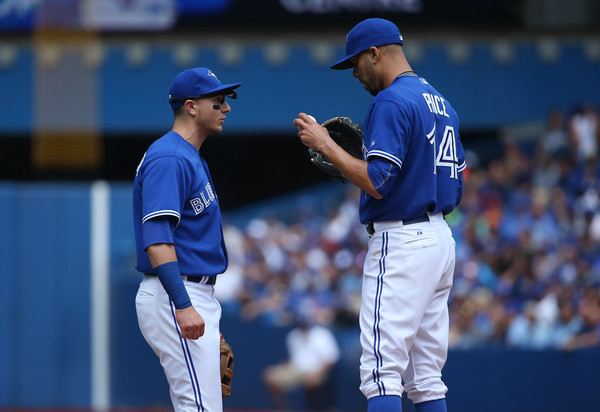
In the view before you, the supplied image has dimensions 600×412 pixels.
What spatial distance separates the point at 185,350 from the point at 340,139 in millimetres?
1342

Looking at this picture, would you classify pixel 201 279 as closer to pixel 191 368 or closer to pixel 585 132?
pixel 191 368

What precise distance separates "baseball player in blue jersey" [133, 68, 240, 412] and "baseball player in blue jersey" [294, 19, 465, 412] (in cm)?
52

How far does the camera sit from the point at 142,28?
1407 cm

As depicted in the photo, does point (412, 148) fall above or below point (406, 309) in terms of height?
above

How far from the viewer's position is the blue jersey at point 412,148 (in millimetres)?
3850

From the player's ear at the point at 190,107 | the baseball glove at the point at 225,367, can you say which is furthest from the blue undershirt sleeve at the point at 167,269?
the player's ear at the point at 190,107

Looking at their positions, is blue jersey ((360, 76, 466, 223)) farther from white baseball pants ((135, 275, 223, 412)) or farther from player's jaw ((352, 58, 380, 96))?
white baseball pants ((135, 275, 223, 412))

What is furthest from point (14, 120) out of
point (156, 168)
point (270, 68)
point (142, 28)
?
point (156, 168)

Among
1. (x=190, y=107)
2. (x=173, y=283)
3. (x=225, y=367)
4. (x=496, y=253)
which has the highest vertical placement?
(x=190, y=107)

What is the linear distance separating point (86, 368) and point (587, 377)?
5.17 meters

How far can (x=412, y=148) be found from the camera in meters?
3.95

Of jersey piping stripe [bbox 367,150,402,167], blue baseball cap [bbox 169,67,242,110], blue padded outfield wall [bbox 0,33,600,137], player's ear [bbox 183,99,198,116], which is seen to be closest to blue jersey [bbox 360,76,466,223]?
jersey piping stripe [bbox 367,150,402,167]

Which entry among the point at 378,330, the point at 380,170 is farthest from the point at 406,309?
the point at 380,170

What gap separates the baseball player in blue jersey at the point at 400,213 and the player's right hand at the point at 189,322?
737 mm
